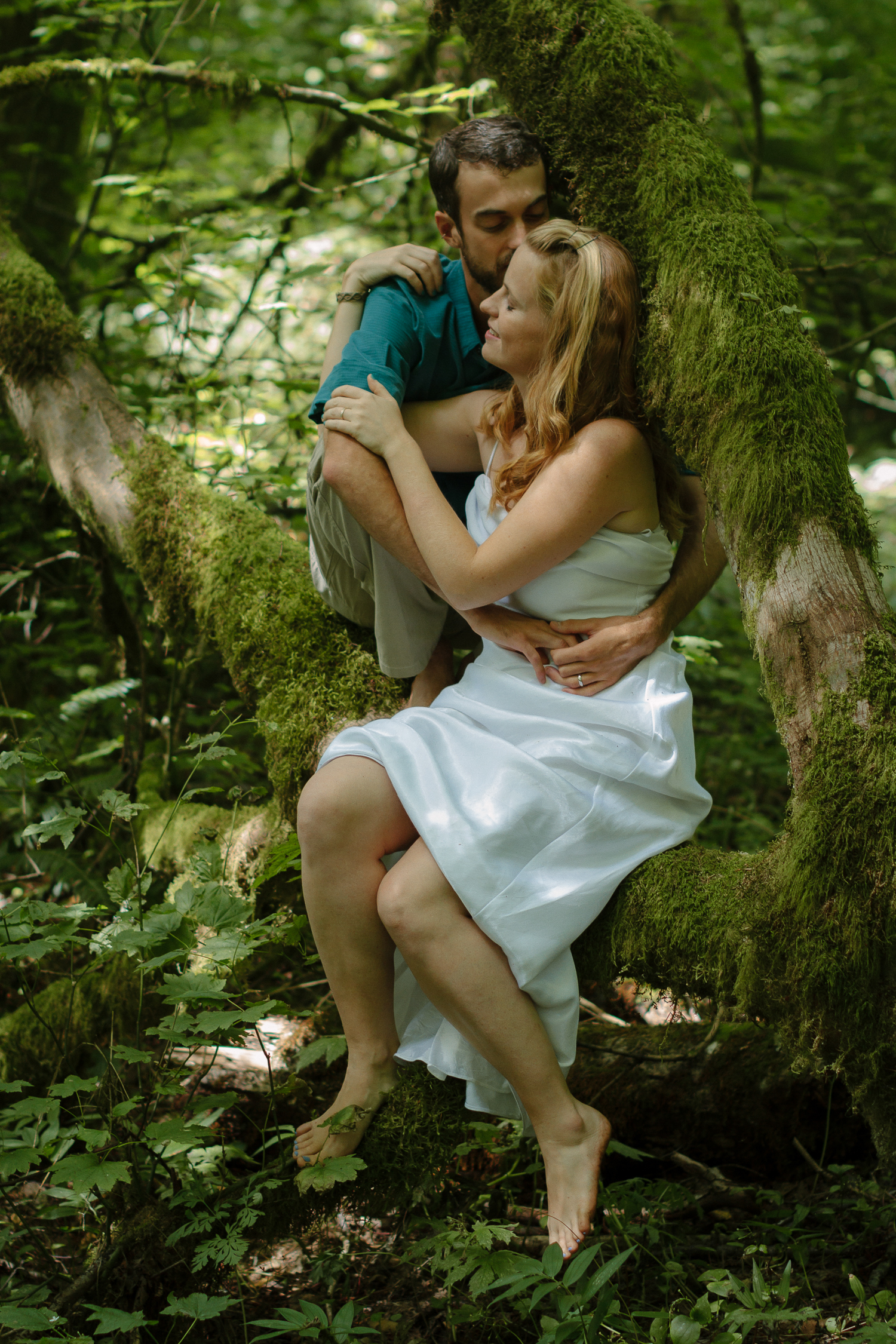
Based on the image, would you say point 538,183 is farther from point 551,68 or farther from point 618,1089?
point 618,1089

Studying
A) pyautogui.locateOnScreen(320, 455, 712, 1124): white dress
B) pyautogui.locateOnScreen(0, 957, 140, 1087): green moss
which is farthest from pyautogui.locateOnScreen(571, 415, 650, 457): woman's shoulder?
pyautogui.locateOnScreen(0, 957, 140, 1087): green moss

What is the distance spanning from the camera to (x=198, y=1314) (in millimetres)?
1688

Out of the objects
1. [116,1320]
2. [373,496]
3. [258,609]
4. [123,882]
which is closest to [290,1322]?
[116,1320]

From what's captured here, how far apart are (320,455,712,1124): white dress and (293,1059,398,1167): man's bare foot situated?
0.32ft

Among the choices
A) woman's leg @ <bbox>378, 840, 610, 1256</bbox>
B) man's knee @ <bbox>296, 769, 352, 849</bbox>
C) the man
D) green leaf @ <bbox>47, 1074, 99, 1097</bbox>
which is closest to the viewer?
green leaf @ <bbox>47, 1074, 99, 1097</bbox>

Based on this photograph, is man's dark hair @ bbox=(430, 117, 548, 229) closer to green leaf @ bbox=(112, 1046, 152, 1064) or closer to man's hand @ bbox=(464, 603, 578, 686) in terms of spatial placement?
man's hand @ bbox=(464, 603, 578, 686)

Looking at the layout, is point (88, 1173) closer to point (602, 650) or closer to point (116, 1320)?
point (116, 1320)

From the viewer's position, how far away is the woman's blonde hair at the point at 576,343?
7.10 ft

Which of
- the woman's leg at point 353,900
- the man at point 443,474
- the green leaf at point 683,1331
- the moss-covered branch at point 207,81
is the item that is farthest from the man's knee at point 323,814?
the moss-covered branch at point 207,81

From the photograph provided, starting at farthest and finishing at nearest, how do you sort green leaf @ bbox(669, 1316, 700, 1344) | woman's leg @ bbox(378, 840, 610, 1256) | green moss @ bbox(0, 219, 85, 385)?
1. green moss @ bbox(0, 219, 85, 385)
2. woman's leg @ bbox(378, 840, 610, 1256)
3. green leaf @ bbox(669, 1316, 700, 1344)

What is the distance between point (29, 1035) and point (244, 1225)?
1609 mm

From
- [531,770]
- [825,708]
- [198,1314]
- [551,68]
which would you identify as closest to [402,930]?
[531,770]

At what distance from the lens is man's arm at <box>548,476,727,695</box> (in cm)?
220

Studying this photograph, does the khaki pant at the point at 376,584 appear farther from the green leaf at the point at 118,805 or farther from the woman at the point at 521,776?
the green leaf at the point at 118,805
